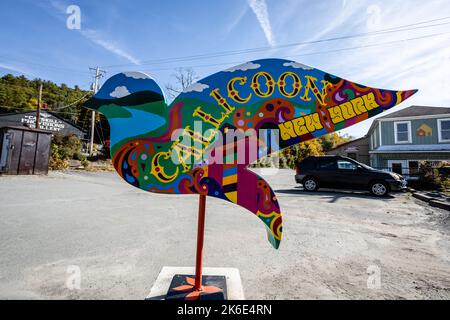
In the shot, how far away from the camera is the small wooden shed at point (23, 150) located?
463 inches

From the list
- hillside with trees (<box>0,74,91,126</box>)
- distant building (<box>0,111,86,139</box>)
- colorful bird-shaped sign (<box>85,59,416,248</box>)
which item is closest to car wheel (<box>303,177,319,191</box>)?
colorful bird-shaped sign (<box>85,59,416,248</box>)

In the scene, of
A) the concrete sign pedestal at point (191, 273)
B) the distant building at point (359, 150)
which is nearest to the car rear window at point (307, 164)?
the concrete sign pedestal at point (191, 273)

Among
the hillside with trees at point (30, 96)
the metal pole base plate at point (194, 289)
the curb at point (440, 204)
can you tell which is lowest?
the metal pole base plate at point (194, 289)

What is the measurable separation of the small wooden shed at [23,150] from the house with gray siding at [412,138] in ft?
70.9

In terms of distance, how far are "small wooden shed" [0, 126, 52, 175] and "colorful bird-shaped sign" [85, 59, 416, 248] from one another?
13.2m

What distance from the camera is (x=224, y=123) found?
7.05ft

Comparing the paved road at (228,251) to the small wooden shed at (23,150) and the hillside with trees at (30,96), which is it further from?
the hillside with trees at (30,96)

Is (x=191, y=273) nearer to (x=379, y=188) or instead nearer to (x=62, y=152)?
(x=379, y=188)

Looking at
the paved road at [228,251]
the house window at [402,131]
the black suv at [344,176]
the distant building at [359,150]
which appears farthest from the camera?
the distant building at [359,150]

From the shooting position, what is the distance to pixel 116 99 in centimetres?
222

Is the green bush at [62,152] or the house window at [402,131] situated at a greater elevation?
the house window at [402,131]
